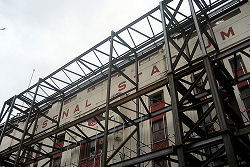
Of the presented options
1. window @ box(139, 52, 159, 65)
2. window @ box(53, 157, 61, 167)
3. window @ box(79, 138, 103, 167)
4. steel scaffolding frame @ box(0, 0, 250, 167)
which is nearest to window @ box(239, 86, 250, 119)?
steel scaffolding frame @ box(0, 0, 250, 167)

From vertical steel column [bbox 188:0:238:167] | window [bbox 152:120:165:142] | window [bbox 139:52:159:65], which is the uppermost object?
window [bbox 139:52:159:65]

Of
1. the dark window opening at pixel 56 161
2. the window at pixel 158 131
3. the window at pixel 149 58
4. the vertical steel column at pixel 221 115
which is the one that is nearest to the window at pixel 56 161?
the dark window opening at pixel 56 161

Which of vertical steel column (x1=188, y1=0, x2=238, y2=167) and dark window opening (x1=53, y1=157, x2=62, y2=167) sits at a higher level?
dark window opening (x1=53, y1=157, x2=62, y2=167)

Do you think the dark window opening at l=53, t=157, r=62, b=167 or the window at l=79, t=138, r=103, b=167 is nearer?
the window at l=79, t=138, r=103, b=167

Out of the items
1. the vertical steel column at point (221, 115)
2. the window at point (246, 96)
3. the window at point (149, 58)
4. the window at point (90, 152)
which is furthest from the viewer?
the window at point (149, 58)

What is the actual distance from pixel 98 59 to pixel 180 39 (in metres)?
6.73

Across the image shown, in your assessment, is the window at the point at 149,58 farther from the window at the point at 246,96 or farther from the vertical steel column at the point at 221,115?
the vertical steel column at the point at 221,115

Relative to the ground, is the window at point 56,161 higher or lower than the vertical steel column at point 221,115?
higher

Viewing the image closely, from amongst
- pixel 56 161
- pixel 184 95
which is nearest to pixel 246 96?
pixel 184 95

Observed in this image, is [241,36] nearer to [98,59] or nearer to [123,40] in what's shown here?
[123,40]

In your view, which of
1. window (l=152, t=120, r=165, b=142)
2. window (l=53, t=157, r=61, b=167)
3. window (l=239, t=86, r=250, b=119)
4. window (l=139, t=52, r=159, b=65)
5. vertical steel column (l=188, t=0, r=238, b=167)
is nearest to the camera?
vertical steel column (l=188, t=0, r=238, b=167)

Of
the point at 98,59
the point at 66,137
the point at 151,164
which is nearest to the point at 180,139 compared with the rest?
the point at 151,164

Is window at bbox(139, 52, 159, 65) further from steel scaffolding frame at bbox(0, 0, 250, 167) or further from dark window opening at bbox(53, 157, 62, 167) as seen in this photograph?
dark window opening at bbox(53, 157, 62, 167)

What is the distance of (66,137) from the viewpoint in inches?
845
